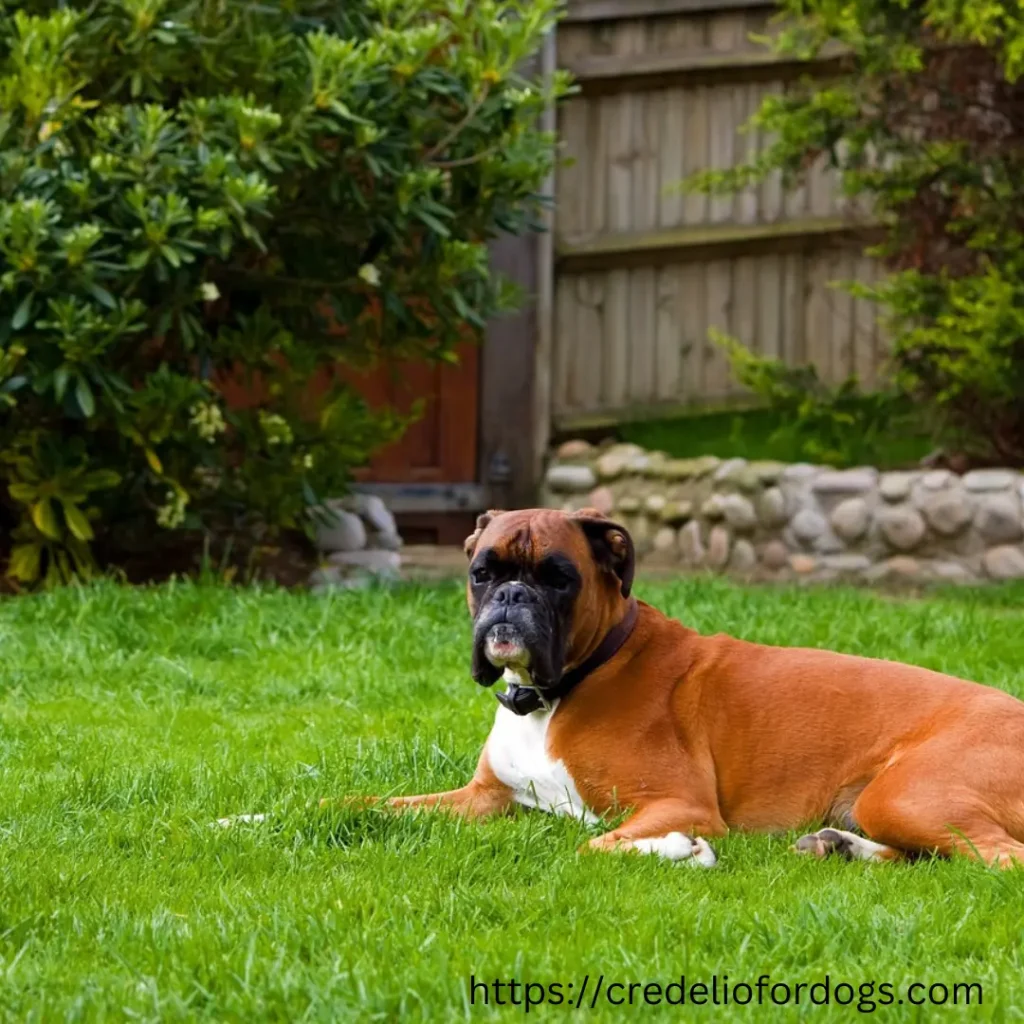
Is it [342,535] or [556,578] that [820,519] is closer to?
[342,535]

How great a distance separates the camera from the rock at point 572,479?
10.6 m

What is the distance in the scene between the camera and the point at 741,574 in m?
9.84

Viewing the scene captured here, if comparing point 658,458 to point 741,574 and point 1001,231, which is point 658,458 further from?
point 1001,231

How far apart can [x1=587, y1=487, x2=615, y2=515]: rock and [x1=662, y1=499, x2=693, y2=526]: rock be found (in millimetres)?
395

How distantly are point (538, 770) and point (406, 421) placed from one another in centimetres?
461

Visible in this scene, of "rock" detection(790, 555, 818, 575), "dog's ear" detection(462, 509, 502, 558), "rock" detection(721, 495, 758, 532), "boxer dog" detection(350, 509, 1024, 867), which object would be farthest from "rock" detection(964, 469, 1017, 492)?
"dog's ear" detection(462, 509, 502, 558)

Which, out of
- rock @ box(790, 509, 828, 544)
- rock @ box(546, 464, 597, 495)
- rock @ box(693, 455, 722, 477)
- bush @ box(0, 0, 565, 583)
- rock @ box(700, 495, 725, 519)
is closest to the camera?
bush @ box(0, 0, 565, 583)

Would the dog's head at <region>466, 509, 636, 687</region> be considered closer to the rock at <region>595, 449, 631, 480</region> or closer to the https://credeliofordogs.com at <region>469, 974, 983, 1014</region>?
the https://credeliofordogs.com at <region>469, 974, 983, 1014</region>

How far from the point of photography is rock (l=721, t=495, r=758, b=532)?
32.2 feet

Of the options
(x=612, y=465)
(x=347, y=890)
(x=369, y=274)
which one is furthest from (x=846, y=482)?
(x=347, y=890)

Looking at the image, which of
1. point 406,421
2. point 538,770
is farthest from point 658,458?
point 538,770

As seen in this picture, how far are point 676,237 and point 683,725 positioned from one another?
22.9 ft

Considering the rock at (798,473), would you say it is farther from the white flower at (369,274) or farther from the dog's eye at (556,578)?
the dog's eye at (556,578)

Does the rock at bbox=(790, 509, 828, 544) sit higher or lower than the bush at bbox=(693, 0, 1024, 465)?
lower
